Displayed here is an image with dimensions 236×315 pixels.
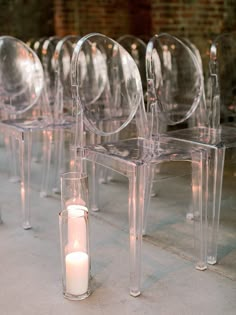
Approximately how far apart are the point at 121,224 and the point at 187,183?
67cm

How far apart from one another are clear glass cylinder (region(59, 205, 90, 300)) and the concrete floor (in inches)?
1.5

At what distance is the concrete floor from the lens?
159cm

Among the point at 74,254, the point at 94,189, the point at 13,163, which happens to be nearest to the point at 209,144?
the point at 74,254

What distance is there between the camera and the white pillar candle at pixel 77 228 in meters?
1.61

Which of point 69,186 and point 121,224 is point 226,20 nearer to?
point 121,224

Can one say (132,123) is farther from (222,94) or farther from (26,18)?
(26,18)

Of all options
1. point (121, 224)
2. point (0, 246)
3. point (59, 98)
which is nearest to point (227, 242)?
point (121, 224)

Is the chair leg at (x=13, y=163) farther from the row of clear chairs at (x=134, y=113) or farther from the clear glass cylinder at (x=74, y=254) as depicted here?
the clear glass cylinder at (x=74, y=254)

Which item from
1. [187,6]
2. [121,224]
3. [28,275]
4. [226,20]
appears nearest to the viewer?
[28,275]

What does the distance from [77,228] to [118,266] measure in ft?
1.10

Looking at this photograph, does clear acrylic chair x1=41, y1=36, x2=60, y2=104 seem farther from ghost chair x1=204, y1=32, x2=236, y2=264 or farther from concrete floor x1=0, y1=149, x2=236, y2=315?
ghost chair x1=204, y1=32, x2=236, y2=264

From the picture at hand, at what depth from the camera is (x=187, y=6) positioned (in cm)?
386

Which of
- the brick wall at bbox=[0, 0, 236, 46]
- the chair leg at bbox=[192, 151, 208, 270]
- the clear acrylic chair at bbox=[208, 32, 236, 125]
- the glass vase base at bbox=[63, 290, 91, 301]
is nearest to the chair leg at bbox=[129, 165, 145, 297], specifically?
the glass vase base at bbox=[63, 290, 91, 301]

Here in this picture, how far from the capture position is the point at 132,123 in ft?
7.97
